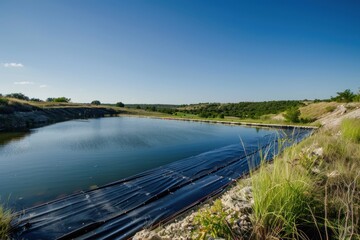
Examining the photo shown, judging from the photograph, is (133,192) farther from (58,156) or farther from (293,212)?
(58,156)

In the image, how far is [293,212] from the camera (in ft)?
7.92

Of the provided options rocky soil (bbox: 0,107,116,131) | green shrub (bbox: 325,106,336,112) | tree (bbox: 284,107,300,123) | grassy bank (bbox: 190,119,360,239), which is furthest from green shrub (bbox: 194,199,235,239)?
green shrub (bbox: 325,106,336,112)

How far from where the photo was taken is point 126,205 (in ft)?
15.1

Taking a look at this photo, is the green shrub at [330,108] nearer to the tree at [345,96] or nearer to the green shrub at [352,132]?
the tree at [345,96]

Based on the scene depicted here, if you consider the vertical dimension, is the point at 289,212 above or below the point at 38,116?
above

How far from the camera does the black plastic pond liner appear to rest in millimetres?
3648

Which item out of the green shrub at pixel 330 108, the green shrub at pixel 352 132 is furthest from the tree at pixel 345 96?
the green shrub at pixel 352 132

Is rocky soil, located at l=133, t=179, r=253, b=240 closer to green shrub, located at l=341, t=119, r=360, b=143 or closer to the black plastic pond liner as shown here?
the black plastic pond liner

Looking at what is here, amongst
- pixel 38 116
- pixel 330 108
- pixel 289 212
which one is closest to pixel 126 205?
pixel 289 212

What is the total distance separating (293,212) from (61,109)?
3901 centimetres

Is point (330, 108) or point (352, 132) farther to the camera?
point (330, 108)

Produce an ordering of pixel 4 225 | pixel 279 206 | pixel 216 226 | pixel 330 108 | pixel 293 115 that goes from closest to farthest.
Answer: pixel 216 226 < pixel 279 206 < pixel 4 225 < pixel 293 115 < pixel 330 108

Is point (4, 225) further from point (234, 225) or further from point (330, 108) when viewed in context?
point (330, 108)

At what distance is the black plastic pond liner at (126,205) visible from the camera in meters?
3.65
